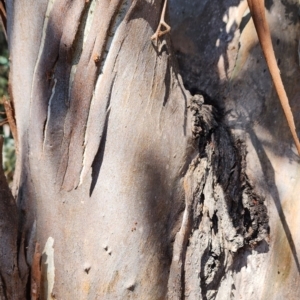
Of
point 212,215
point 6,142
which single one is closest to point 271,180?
Answer: point 212,215

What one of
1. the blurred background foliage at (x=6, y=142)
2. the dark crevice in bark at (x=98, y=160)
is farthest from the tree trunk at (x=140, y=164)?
the blurred background foliage at (x=6, y=142)

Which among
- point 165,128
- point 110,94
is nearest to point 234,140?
point 165,128

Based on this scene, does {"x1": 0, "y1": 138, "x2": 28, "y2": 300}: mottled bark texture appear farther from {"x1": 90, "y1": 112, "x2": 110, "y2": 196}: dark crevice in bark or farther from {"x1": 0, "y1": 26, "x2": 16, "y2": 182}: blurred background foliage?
{"x1": 0, "y1": 26, "x2": 16, "y2": 182}: blurred background foliage

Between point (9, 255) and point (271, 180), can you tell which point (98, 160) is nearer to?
point (9, 255)

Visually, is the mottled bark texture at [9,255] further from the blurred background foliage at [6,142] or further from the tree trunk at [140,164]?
the blurred background foliage at [6,142]

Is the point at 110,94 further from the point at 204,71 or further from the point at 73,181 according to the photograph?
the point at 204,71

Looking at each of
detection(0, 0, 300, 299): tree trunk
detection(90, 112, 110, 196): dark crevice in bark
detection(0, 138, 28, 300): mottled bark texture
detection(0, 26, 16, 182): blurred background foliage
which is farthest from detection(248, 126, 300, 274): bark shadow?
detection(0, 26, 16, 182): blurred background foliage

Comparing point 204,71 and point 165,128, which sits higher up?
point 204,71
